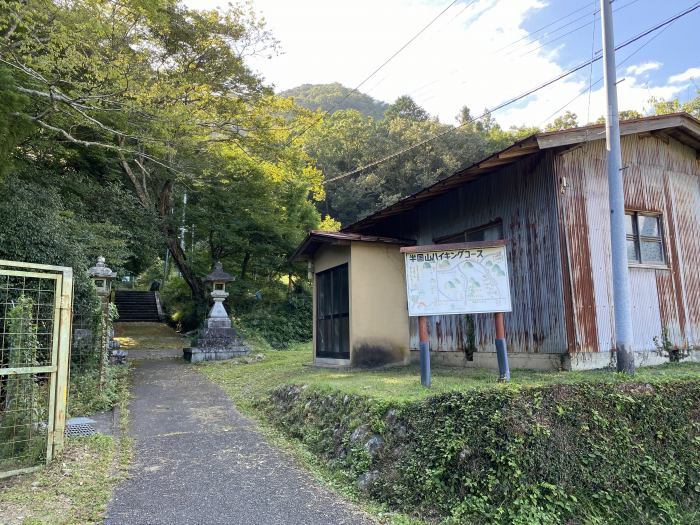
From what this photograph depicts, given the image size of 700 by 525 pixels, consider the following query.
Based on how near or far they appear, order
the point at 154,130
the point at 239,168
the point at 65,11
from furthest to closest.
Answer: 1. the point at 239,168
2. the point at 154,130
3. the point at 65,11

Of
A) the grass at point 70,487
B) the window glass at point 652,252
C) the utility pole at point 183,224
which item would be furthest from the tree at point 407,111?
the grass at point 70,487

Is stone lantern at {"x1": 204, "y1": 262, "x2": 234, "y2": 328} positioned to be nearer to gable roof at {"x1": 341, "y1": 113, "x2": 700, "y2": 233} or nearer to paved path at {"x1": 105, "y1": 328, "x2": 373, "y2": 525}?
paved path at {"x1": 105, "y1": 328, "x2": 373, "y2": 525}

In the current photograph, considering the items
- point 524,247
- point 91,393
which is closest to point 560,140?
point 524,247

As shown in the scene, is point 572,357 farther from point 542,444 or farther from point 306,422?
point 306,422

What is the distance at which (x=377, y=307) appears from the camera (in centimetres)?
949

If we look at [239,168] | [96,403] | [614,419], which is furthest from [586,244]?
[239,168]

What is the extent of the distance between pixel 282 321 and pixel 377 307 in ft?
34.2

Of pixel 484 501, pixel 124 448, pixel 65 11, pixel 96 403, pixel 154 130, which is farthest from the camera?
pixel 154 130

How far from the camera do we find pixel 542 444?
4090mm

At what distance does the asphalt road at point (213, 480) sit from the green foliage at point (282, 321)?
1080 centimetres

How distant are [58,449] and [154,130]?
7827mm

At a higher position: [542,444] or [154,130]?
[154,130]

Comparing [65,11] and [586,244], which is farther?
[65,11]

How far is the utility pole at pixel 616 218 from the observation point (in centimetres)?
548
